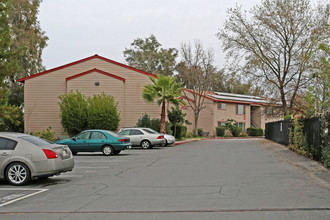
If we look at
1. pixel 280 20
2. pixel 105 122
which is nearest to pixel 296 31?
pixel 280 20

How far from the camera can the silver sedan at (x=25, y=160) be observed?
10953 millimetres

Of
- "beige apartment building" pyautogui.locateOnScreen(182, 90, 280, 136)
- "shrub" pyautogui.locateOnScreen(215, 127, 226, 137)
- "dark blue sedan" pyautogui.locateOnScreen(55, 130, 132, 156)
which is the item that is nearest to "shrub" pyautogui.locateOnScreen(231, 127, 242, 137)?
"beige apartment building" pyautogui.locateOnScreen(182, 90, 280, 136)

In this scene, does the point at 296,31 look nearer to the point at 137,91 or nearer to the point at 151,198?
the point at 137,91

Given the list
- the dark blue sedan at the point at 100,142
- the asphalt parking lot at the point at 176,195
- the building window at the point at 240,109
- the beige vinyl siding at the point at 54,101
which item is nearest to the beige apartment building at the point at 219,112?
the building window at the point at 240,109

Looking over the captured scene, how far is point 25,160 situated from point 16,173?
509mm

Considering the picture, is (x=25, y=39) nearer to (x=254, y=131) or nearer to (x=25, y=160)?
(x=254, y=131)

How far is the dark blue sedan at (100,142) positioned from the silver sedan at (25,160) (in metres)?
9.77

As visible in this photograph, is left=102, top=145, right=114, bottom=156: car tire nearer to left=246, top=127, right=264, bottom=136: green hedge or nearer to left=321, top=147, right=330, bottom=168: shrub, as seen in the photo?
left=321, top=147, right=330, bottom=168: shrub

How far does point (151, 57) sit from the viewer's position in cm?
7538

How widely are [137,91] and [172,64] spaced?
36106 millimetres

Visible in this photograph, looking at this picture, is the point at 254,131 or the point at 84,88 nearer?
the point at 84,88

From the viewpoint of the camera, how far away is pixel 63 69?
3972cm

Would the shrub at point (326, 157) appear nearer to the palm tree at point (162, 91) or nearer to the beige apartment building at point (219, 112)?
the palm tree at point (162, 91)


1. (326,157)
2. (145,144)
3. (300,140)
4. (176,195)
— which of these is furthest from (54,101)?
(176,195)
